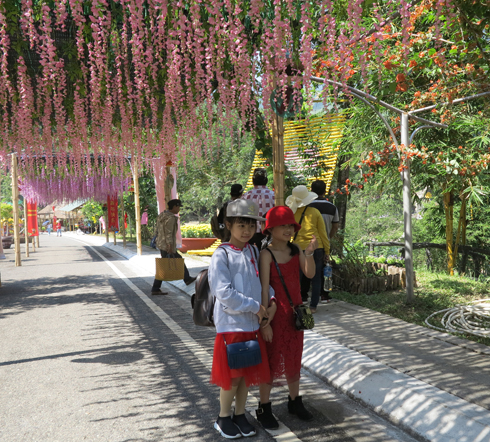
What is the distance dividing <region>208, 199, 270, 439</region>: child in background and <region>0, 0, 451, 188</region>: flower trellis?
1324 mm

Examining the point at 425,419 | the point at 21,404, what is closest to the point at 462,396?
the point at 425,419

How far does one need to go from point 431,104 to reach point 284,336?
21.1ft

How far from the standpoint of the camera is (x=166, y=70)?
3807 mm

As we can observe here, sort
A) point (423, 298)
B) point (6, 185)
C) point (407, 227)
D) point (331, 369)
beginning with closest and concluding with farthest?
point (331, 369), point (407, 227), point (423, 298), point (6, 185)

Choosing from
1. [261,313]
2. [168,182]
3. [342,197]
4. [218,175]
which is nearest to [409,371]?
[261,313]

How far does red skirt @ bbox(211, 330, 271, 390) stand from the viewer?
9.09ft

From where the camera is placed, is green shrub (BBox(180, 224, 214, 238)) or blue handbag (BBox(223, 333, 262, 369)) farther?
green shrub (BBox(180, 224, 214, 238))

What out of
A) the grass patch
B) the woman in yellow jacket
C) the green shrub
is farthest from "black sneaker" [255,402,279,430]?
the green shrub

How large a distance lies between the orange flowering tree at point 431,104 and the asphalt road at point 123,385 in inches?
110

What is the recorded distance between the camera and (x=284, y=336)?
118 inches

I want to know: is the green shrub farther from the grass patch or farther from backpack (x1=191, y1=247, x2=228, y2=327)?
backpack (x1=191, y1=247, x2=228, y2=327)

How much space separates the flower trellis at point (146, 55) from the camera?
3.13 meters

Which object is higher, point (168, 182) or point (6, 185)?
point (6, 185)

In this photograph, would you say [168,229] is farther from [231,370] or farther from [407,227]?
[231,370]
